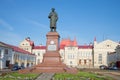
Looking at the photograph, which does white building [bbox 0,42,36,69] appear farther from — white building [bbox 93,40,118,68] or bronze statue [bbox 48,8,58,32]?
bronze statue [bbox 48,8,58,32]

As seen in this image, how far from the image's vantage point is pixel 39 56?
10838cm

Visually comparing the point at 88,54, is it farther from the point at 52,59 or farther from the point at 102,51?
the point at 52,59

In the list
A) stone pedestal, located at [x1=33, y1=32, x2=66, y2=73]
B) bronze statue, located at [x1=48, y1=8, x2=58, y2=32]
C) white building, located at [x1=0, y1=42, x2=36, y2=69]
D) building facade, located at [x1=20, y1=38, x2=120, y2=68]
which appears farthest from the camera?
building facade, located at [x1=20, y1=38, x2=120, y2=68]

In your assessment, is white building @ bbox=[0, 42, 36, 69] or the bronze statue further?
white building @ bbox=[0, 42, 36, 69]

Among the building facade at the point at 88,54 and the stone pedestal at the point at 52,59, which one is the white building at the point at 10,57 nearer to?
the building facade at the point at 88,54

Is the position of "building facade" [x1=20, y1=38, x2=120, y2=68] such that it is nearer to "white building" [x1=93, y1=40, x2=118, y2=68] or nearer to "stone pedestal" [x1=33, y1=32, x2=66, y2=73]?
"white building" [x1=93, y1=40, x2=118, y2=68]

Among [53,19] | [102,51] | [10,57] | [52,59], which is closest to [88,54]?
[102,51]

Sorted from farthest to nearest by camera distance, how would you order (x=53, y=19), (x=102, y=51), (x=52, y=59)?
(x=102, y=51), (x=53, y=19), (x=52, y=59)

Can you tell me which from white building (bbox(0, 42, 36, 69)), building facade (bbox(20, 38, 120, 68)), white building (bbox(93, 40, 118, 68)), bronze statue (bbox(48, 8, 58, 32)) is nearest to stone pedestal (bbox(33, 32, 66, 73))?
bronze statue (bbox(48, 8, 58, 32))

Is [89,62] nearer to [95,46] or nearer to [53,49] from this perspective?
[95,46]

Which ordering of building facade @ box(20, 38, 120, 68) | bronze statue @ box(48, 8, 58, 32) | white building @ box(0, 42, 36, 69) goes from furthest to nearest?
1. building facade @ box(20, 38, 120, 68)
2. white building @ box(0, 42, 36, 69)
3. bronze statue @ box(48, 8, 58, 32)

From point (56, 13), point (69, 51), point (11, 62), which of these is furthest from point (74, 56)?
point (56, 13)

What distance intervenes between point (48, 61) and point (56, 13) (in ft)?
26.3

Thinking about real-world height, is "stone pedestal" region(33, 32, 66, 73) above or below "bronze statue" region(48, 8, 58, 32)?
below
